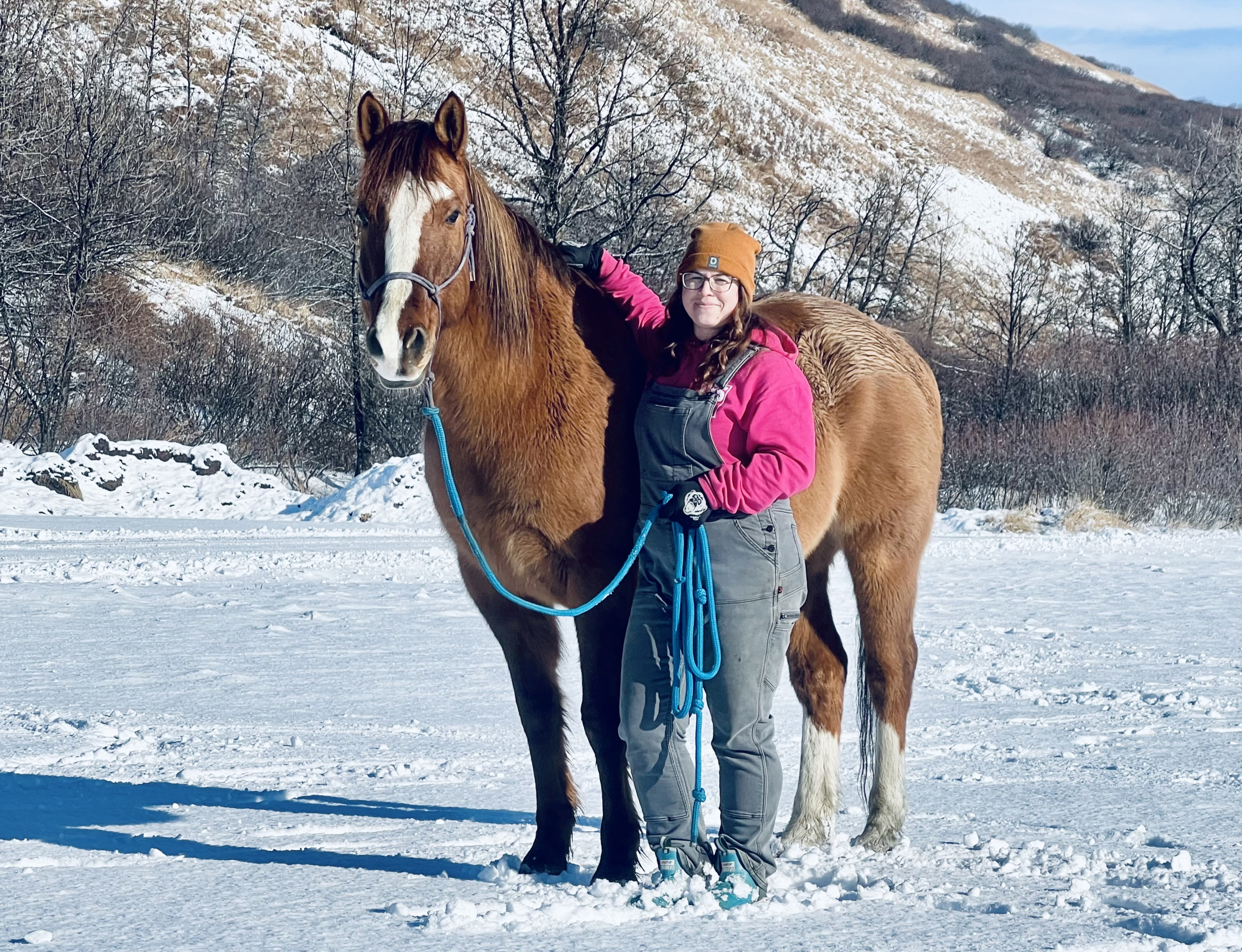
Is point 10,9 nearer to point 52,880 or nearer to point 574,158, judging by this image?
point 574,158

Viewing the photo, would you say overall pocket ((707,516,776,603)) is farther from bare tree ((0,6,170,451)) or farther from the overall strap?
bare tree ((0,6,170,451))

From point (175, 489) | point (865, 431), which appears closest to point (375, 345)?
point (865, 431)

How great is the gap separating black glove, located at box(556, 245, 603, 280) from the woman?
0.60 metres

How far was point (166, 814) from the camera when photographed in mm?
3994

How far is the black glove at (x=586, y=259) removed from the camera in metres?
3.72

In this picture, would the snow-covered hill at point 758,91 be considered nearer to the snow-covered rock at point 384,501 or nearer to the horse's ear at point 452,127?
the snow-covered rock at point 384,501

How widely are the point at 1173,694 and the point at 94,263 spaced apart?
1876 cm

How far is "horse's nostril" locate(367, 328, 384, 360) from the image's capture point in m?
2.87

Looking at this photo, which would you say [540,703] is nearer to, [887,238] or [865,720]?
[865,720]

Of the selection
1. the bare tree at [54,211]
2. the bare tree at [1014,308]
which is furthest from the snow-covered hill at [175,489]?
the bare tree at [1014,308]

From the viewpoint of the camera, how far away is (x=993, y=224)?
161ft

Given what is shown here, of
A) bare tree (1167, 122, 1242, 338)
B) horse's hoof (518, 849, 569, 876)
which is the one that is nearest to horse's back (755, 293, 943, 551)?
horse's hoof (518, 849, 569, 876)

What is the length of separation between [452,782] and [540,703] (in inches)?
48.0

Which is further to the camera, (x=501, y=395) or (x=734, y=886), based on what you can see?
(x=501, y=395)
